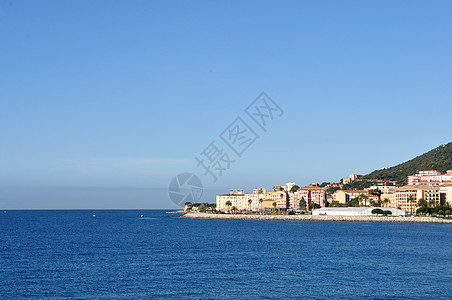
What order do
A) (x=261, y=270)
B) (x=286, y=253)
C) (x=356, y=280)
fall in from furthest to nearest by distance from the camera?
(x=286, y=253), (x=261, y=270), (x=356, y=280)

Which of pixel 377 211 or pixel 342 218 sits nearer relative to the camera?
pixel 342 218

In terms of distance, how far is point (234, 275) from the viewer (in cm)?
4269

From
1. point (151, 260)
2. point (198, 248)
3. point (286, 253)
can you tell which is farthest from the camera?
point (198, 248)

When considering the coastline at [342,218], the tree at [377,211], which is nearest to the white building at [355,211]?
the tree at [377,211]

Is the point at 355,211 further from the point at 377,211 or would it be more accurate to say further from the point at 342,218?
the point at 377,211

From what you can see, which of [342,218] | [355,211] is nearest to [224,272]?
[342,218]

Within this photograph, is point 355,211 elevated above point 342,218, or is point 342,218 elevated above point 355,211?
point 355,211

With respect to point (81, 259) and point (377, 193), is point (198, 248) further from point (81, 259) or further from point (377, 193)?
point (377, 193)

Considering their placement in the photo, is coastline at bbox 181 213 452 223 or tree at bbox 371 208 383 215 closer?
coastline at bbox 181 213 452 223

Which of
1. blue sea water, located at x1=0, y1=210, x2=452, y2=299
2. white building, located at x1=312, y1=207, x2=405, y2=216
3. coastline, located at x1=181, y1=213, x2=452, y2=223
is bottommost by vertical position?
coastline, located at x1=181, y1=213, x2=452, y2=223

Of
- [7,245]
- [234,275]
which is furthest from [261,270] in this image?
[7,245]

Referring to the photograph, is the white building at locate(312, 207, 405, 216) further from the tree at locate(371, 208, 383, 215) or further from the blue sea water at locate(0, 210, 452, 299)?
the blue sea water at locate(0, 210, 452, 299)

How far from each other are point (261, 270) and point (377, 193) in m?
155

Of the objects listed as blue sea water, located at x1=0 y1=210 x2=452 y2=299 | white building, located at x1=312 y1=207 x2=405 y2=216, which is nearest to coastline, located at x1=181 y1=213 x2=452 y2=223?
white building, located at x1=312 y1=207 x2=405 y2=216
